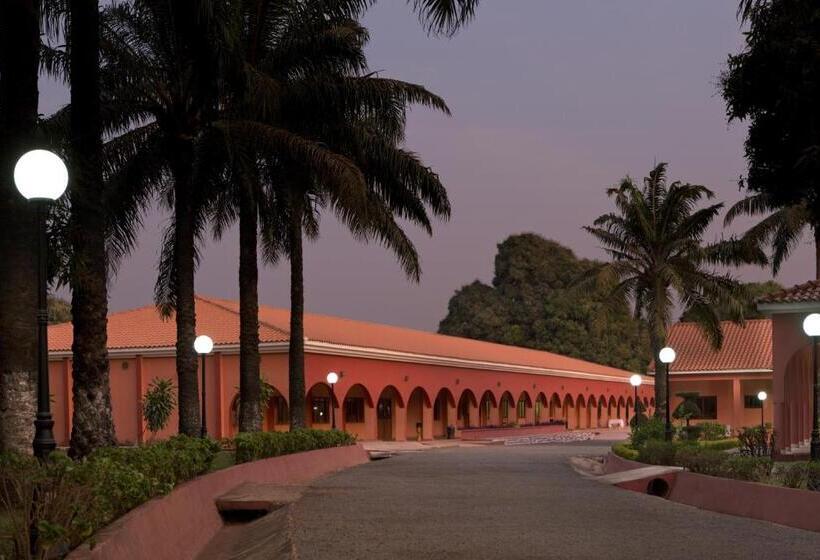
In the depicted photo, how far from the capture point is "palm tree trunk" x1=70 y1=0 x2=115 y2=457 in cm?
1361

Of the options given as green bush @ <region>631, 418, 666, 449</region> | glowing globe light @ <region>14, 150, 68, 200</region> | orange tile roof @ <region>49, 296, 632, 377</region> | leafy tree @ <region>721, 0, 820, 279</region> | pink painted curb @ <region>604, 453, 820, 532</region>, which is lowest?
green bush @ <region>631, 418, 666, 449</region>

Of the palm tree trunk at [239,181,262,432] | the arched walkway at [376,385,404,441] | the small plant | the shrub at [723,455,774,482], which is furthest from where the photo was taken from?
the arched walkway at [376,385,404,441]

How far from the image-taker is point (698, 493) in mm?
16781

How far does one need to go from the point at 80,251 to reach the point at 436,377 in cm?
3184

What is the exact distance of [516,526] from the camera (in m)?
12.5

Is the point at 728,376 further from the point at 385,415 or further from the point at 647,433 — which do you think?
the point at 647,433

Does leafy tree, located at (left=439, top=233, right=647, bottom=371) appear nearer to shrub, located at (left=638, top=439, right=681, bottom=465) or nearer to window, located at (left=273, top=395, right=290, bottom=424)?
window, located at (left=273, top=395, right=290, bottom=424)

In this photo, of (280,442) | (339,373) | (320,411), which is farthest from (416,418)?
(280,442)

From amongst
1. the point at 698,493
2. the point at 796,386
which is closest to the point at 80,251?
the point at 698,493

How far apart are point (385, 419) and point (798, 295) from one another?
23.6m

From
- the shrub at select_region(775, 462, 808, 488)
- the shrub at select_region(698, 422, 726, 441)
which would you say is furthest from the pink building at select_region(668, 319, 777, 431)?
the shrub at select_region(775, 462, 808, 488)

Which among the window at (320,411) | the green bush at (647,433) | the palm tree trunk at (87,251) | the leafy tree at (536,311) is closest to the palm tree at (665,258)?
the green bush at (647,433)

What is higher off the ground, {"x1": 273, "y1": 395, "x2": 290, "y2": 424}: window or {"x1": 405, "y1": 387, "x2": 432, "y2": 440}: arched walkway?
{"x1": 273, "y1": 395, "x2": 290, "y2": 424}: window

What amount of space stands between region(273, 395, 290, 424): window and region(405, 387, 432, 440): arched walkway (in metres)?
7.38
